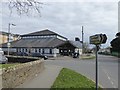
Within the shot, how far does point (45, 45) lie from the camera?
69.0 m

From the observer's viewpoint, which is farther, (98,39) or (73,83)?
(73,83)

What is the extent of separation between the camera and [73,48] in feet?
226

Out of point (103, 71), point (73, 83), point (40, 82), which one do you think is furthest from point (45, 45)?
point (73, 83)

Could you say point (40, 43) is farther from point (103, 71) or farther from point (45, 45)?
point (103, 71)

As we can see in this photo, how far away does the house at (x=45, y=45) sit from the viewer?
67188mm

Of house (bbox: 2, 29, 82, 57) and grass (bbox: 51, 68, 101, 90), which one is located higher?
house (bbox: 2, 29, 82, 57)

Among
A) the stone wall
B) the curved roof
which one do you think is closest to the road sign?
the stone wall

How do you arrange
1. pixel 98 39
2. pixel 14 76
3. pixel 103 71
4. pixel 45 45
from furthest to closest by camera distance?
pixel 45 45, pixel 103 71, pixel 14 76, pixel 98 39

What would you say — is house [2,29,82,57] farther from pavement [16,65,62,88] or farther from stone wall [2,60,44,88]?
stone wall [2,60,44,88]

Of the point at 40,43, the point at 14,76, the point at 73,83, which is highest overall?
the point at 40,43

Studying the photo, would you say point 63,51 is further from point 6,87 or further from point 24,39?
point 6,87

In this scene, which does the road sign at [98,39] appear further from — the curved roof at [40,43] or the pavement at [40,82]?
the curved roof at [40,43]

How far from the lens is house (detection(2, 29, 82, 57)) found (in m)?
67.2

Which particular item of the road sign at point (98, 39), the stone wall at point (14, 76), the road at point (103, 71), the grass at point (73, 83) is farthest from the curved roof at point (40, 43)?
the road sign at point (98, 39)
